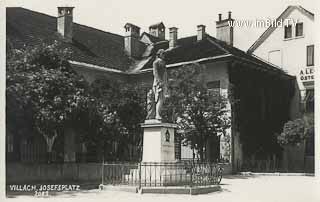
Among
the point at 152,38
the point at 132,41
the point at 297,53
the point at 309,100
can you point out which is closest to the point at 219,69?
the point at 297,53

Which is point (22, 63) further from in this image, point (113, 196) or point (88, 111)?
point (113, 196)

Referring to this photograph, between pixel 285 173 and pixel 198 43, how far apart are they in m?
9.20

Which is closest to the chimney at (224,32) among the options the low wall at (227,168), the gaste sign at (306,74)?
the gaste sign at (306,74)

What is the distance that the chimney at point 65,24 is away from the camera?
26.6 m

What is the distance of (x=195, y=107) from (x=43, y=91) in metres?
8.44

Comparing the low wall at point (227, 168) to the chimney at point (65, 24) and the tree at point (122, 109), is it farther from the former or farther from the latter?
the chimney at point (65, 24)

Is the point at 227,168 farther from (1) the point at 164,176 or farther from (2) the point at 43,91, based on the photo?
(2) the point at 43,91

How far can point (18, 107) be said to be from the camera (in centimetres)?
1417

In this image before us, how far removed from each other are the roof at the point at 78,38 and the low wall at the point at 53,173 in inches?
224

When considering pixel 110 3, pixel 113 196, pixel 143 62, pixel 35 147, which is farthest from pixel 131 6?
pixel 143 62

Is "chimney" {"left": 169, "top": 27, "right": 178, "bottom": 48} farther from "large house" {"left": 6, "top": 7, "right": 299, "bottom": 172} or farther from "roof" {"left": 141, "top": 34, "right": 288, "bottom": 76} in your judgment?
"roof" {"left": 141, "top": 34, "right": 288, "bottom": 76}

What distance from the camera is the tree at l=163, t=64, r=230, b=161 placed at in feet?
71.6

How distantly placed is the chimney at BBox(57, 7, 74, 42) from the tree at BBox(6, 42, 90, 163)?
32.1 feet

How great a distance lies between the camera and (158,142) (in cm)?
1457
